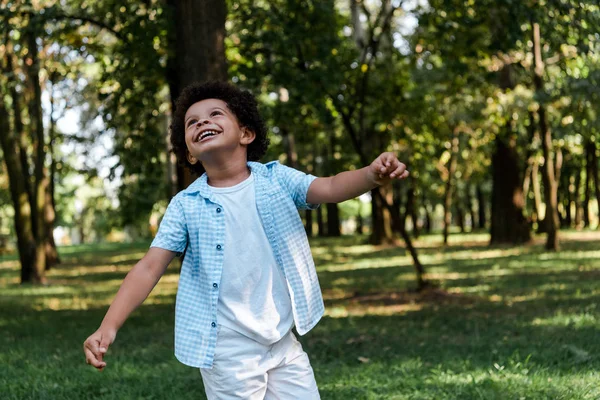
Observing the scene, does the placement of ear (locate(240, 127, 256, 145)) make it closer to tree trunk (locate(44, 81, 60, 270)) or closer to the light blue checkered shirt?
the light blue checkered shirt

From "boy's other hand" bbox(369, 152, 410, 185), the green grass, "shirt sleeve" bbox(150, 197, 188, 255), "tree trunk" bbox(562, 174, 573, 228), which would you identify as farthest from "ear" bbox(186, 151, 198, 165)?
"tree trunk" bbox(562, 174, 573, 228)

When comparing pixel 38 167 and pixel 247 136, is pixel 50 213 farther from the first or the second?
pixel 247 136

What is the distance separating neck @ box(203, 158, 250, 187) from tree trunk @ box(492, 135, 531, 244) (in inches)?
798

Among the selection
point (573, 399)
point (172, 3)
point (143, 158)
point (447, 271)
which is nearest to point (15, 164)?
point (143, 158)

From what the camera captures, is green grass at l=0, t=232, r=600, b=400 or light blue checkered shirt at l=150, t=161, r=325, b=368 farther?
green grass at l=0, t=232, r=600, b=400

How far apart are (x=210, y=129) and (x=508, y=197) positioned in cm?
2055

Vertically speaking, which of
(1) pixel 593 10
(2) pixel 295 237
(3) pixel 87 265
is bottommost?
(3) pixel 87 265

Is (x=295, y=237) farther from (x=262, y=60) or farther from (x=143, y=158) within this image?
(x=262, y=60)

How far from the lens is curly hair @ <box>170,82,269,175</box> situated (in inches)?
136

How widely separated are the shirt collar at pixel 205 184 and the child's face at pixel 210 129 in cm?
9

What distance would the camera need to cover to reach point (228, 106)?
135 inches

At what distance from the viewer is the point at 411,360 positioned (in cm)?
641

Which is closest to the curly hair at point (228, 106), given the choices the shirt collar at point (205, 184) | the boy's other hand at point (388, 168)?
the shirt collar at point (205, 184)

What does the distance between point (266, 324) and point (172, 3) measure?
720cm
